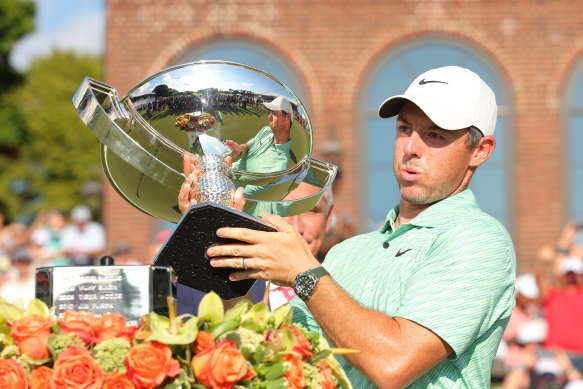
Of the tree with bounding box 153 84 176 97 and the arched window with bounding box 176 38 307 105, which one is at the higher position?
the arched window with bounding box 176 38 307 105

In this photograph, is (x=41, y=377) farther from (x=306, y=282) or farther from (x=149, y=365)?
(x=306, y=282)

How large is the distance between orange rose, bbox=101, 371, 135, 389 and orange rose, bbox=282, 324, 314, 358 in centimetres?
36

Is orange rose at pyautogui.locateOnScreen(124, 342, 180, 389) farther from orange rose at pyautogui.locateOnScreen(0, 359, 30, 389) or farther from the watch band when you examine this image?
the watch band

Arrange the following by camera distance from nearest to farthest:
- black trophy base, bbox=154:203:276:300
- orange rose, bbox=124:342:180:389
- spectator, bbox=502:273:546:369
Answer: orange rose, bbox=124:342:180:389, black trophy base, bbox=154:203:276:300, spectator, bbox=502:273:546:369

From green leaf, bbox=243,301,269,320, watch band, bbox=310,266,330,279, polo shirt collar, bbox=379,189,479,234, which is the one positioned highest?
polo shirt collar, bbox=379,189,479,234

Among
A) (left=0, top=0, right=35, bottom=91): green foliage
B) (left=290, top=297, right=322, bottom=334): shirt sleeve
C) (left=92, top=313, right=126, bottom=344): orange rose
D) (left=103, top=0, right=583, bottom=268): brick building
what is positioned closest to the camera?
(left=92, top=313, right=126, bottom=344): orange rose

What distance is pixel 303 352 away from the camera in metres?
1.84

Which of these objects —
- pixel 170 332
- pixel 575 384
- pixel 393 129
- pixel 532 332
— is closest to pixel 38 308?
pixel 170 332

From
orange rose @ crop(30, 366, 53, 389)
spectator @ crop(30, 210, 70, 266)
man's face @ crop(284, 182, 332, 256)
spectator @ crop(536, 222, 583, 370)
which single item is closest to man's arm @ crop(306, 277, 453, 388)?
orange rose @ crop(30, 366, 53, 389)

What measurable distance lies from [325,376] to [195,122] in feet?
2.36

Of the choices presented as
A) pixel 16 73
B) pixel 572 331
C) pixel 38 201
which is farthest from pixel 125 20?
pixel 38 201

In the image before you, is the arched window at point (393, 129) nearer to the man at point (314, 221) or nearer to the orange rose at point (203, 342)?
the man at point (314, 221)

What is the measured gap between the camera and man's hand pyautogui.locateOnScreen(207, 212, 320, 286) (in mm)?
1972

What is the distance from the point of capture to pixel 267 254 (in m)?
1.99
